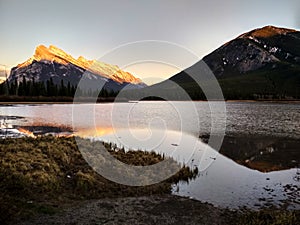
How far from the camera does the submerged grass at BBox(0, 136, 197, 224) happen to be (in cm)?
1254

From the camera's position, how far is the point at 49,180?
15570 millimetres

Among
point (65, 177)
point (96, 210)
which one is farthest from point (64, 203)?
point (65, 177)

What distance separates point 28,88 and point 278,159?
482ft

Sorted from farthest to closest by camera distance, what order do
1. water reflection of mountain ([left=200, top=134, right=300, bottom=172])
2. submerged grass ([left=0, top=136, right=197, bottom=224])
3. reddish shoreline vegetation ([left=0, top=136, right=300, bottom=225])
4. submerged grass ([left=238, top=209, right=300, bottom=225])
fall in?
1. water reflection of mountain ([left=200, top=134, right=300, bottom=172])
2. submerged grass ([left=0, top=136, right=197, bottom=224])
3. reddish shoreline vegetation ([left=0, top=136, right=300, bottom=225])
4. submerged grass ([left=238, top=209, right=300, bottom=225])

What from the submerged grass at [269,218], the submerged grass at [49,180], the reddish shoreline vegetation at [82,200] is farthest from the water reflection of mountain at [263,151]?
the submerged grass at [269,218]

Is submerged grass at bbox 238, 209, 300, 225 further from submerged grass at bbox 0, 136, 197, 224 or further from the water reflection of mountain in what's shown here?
the water reflection of mountain

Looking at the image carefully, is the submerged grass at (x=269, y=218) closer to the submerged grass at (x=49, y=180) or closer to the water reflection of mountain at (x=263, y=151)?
the submerged grass at (x=49, y=180)

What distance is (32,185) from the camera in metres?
14.7

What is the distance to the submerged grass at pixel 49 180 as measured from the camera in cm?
1254

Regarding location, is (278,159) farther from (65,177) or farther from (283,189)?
(65,177)

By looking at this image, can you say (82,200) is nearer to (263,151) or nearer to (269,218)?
(269,218)

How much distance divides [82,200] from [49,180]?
2.69 metres

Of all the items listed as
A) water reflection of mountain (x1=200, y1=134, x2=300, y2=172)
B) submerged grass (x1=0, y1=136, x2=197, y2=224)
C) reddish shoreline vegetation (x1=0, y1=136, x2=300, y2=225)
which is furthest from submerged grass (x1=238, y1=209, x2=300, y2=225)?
water reflection of mountain (x1=200, y1=134, x2=300, y2=172)

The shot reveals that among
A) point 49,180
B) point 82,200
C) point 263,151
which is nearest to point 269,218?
point 82,200
